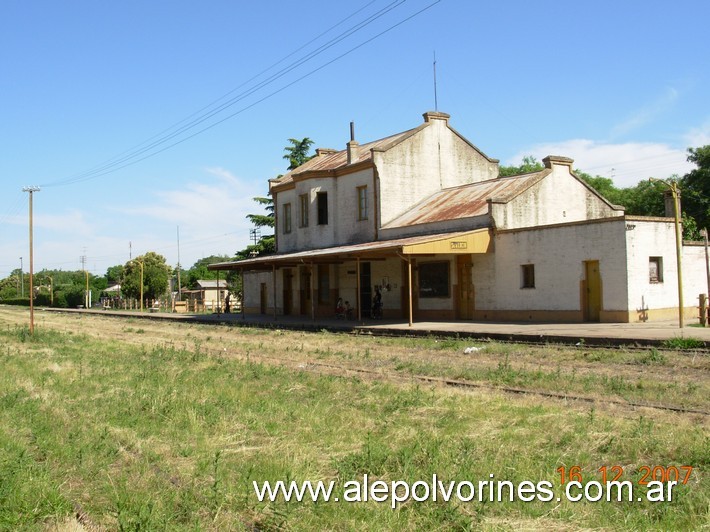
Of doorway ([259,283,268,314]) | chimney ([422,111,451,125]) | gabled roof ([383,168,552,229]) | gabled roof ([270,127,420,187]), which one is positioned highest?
Result: chimney ([422,111,451,125])

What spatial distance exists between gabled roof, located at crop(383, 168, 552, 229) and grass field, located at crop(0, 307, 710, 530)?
1290cm

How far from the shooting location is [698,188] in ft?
145

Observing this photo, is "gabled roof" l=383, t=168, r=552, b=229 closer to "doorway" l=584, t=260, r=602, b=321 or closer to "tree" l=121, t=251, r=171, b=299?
"doorway" l=584, t=260, r=602, b=321

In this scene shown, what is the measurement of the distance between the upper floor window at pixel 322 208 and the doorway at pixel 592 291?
607 inches

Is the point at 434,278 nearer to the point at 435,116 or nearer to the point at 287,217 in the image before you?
the point at 435,116

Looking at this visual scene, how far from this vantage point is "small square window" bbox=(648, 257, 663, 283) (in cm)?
2192

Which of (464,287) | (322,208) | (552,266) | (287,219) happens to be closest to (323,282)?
(322,208)

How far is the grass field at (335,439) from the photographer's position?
16.4 feet

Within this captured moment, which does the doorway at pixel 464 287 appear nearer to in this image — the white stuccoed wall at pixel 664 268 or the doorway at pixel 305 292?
the white stuccoed wall at pixel 664 268

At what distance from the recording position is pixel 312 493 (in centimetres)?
534

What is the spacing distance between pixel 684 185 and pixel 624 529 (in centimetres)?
4578

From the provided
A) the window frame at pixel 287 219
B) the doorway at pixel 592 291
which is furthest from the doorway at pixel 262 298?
the doorway at pixel 592 291

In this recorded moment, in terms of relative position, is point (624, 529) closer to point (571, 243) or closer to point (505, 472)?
point (505, 472)
